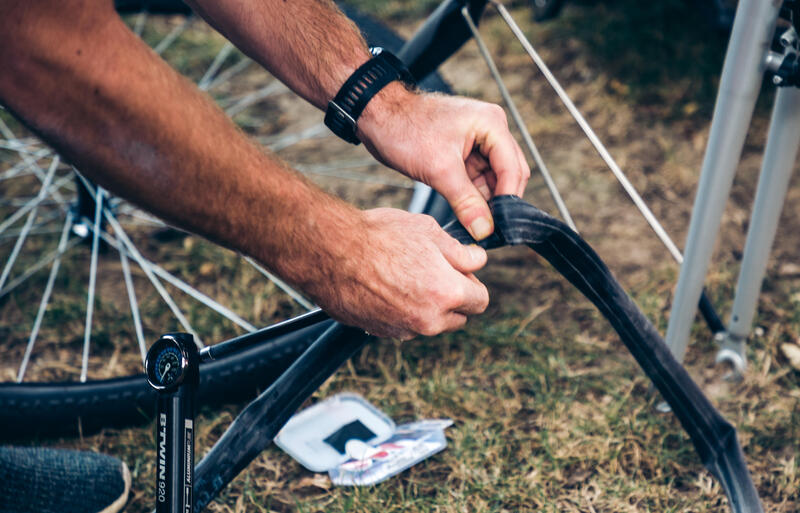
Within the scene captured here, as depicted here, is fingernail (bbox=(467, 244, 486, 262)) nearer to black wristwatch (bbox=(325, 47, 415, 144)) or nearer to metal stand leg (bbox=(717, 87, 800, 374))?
black wristwatch (bbox=(325, 47, 415, 144))

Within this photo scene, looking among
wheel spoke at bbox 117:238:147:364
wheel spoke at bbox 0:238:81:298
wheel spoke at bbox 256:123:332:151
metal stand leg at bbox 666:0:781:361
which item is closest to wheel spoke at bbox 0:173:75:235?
wheel spoke at bbox 0:238:81:298

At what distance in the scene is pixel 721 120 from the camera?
3.35ft

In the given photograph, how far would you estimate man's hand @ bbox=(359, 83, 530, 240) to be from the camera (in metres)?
0.94

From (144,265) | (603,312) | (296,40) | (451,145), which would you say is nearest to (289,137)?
(144,265)

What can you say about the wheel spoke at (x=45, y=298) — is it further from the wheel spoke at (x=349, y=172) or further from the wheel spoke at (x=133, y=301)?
the wheel spoke at (x=349, y=172)

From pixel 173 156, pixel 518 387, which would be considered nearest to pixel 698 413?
pixel 518 387

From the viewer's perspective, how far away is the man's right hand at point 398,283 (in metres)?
0.79

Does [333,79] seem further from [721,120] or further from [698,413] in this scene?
[698,413]

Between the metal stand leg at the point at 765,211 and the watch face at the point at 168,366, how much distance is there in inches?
35.3

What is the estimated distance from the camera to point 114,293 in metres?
1.65

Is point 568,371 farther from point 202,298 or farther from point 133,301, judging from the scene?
point 133,301

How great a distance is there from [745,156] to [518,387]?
0.96 metres

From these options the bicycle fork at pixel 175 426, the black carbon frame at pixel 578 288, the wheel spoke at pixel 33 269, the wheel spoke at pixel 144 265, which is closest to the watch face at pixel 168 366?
the bicycle fork at pixel 175 426

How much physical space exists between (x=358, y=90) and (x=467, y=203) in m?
0.22
